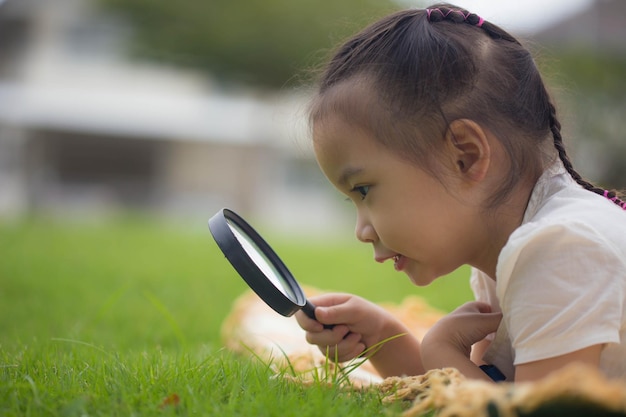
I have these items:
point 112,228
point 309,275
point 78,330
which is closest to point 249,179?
point 112,228

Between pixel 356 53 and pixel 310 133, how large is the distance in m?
0.26

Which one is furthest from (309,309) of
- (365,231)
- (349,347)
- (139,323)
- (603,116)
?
(603,116)

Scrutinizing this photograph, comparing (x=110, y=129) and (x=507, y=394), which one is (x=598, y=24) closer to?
(x=110, y=129)

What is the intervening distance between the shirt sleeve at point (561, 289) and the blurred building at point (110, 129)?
53.6 ft

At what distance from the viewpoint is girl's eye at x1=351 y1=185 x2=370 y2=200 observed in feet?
5.80

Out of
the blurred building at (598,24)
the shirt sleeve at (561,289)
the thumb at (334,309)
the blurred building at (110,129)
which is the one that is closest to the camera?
the shirt sleeve at (561,289)

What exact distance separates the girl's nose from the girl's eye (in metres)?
0.06

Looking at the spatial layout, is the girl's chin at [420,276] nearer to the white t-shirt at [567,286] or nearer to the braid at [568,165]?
the white t-shirt at [567,286]

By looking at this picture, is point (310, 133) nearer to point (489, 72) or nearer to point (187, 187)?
point (489, 72)

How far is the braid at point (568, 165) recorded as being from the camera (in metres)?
1.79

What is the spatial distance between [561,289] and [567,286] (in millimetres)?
14

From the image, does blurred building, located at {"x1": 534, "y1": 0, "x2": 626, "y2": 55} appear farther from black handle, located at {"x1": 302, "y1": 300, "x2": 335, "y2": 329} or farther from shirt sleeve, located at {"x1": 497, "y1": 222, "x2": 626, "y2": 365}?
shirt sleeve, located at {"x1": 497, "y1": 222, "x2": 626, "y2": 365}

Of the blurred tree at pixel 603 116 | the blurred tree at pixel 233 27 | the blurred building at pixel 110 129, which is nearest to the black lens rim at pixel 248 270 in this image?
the blurred tree at pixel 603 116

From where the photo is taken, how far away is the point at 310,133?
6.30 ft
